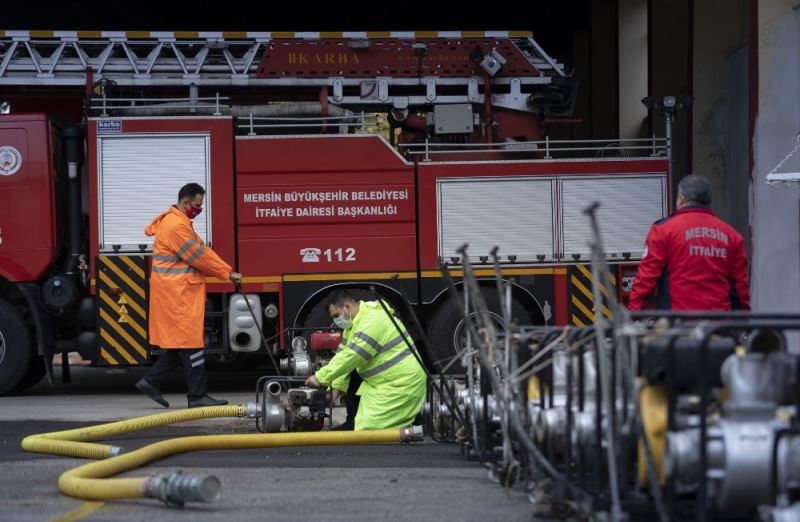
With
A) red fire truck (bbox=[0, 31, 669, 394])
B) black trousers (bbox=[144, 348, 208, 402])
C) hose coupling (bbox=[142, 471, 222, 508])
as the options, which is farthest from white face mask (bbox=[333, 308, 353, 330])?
red fire truck (bbox=[0, 31, 669, 394])

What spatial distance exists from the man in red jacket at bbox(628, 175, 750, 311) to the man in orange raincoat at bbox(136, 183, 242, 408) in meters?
4.79

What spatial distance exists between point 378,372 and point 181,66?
225 inches

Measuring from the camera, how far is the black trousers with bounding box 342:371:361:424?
9.23 m

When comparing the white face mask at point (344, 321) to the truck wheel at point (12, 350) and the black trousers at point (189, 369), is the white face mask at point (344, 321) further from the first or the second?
the truck wheel at point (12, 350)

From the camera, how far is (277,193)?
12.8 meters

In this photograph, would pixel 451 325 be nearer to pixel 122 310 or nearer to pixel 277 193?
pixel 277 193

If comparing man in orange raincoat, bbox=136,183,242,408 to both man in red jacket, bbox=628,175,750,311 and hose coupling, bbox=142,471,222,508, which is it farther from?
hose coupling, bbox=142,471,222,508

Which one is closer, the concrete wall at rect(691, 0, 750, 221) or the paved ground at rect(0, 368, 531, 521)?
the paved ground at rect(0, 368, 531, 521)

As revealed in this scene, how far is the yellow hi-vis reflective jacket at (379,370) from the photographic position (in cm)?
871

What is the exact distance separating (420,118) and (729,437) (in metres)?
9.20

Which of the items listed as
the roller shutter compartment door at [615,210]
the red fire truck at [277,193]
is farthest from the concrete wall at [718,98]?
the red fire truck at [277,193]

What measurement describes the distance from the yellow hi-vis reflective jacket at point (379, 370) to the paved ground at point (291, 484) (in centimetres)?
33

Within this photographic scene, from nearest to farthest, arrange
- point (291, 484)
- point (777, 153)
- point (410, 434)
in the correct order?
point (291, 484), point (410, 434), point (777, 153)

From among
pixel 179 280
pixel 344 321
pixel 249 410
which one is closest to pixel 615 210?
pixel 179 280
